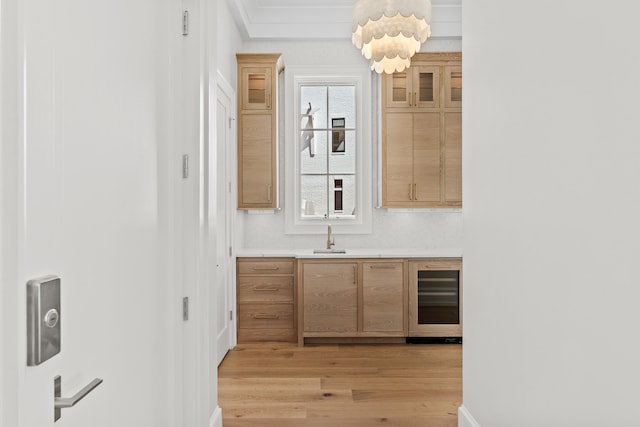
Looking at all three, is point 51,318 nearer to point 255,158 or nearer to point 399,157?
point 255,158

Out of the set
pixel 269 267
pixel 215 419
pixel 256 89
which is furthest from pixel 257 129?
pixel 215 419

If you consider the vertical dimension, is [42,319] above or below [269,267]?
above

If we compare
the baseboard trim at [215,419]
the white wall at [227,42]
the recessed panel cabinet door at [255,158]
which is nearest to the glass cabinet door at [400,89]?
the recessed panel cabinet door at [255,158]

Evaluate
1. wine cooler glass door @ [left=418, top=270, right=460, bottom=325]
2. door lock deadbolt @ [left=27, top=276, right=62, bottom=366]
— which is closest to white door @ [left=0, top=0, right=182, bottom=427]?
door lock deadbolt @ [left=27, top=276, right=62, bottom=366]

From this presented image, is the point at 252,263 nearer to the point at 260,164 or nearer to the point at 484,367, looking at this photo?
the point at 260,164

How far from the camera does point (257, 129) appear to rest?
4.51 meters

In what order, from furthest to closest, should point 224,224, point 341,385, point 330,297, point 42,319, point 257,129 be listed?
point 257,129
point 330,297
point 224,224
point 341,385
point 42,319

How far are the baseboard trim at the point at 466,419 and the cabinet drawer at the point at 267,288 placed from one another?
86.0 inches

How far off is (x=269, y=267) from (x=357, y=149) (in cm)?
155

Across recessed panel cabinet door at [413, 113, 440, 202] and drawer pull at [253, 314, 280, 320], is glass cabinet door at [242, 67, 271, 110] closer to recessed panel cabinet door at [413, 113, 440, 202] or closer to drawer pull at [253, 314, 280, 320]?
recessed panel cabinet door at [413, 113, 440, 202]

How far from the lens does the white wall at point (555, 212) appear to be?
1.16 meters

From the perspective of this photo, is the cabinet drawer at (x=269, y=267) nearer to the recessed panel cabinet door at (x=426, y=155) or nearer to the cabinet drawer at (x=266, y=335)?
the cabinet drawer at (x=266, y=335)

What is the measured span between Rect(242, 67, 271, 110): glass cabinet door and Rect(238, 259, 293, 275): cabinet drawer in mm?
1465

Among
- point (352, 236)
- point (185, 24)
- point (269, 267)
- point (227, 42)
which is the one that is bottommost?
point (269, 267)
